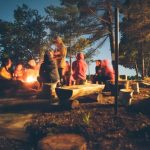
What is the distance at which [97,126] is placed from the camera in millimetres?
7812

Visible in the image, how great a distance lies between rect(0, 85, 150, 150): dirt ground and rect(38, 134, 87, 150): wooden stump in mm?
517

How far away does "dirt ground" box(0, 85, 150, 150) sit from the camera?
278 inches

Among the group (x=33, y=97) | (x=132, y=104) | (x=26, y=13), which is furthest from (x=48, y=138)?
(x=26, y=13)

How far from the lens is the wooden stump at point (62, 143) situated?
6254 mm

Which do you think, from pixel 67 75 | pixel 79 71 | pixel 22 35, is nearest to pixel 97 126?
pixel 79 71

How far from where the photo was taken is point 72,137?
674cm

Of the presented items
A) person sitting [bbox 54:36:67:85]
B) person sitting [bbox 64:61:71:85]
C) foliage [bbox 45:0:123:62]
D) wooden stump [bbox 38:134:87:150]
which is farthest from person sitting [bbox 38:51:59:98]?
foliage [bbox 45:0:123:62]

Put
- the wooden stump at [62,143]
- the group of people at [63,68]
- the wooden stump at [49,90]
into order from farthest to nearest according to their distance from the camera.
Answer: the group of people at [63,68] < the wooden stump at [49,90] < the wooden stump at [62,143]

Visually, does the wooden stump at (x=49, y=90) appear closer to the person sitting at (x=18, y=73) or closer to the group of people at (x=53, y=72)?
the group of people at (x=53, y=72)

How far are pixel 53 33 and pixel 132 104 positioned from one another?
1680 cm

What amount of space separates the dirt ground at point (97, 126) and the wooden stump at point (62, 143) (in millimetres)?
517

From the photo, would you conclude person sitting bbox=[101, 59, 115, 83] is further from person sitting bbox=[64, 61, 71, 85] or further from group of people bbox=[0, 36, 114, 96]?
person sitting bbox=[64, 61, 71, 85]

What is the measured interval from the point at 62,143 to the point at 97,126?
167 centimetres

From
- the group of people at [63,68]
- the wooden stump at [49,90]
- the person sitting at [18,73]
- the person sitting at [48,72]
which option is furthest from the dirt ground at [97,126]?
the person sitting at [18,73]
